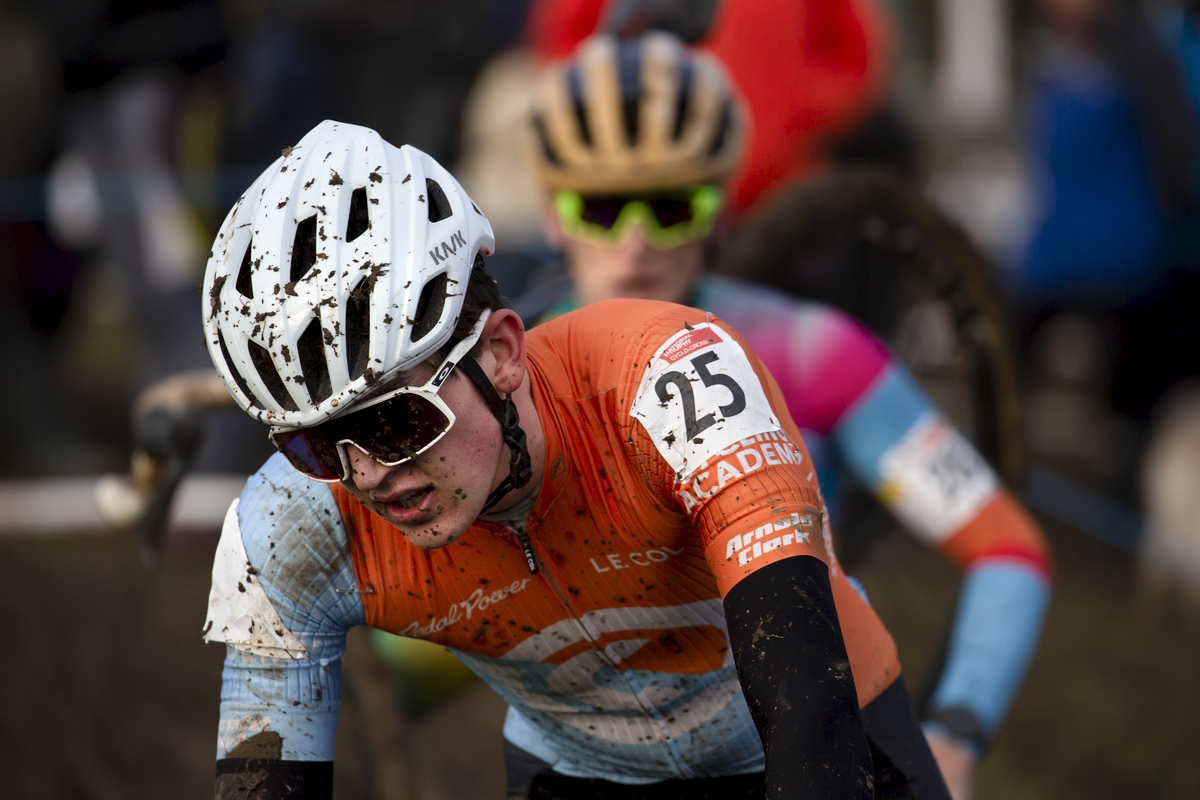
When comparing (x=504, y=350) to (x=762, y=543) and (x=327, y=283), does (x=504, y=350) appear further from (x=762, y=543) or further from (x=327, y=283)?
(x=762, y=543)

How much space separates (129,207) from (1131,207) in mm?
5977

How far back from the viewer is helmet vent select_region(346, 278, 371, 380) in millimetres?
2104

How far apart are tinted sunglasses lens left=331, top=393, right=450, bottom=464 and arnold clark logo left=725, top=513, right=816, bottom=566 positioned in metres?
0.48

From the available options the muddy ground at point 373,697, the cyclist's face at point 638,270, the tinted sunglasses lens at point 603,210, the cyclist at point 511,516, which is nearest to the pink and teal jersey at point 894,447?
the cyclist's face at point 638,270

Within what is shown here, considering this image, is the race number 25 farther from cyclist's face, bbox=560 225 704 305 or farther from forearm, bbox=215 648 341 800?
cyclist's face, bbox=560 225 704 305

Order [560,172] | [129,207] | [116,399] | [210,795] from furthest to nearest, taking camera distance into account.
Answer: [116,399], [129,207], [210,795], [560,172]

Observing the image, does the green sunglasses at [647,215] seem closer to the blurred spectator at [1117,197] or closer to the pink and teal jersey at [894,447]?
the pink and teal jersey at [894,447]

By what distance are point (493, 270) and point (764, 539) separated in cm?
517

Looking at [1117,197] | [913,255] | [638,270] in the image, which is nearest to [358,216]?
[638,270]

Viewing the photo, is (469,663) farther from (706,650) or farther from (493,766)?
(493,766)

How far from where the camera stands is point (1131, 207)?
26.3 ft

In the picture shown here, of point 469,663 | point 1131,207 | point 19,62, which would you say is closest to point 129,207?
point 19,62

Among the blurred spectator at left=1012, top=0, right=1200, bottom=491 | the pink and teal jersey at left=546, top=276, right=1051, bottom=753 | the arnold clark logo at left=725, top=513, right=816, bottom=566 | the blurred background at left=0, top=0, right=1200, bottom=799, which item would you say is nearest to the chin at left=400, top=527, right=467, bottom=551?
the arnold clark logo at left=725, top=513, right=816, bottom=566

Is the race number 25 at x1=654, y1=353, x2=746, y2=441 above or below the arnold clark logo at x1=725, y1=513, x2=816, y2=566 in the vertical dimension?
above
